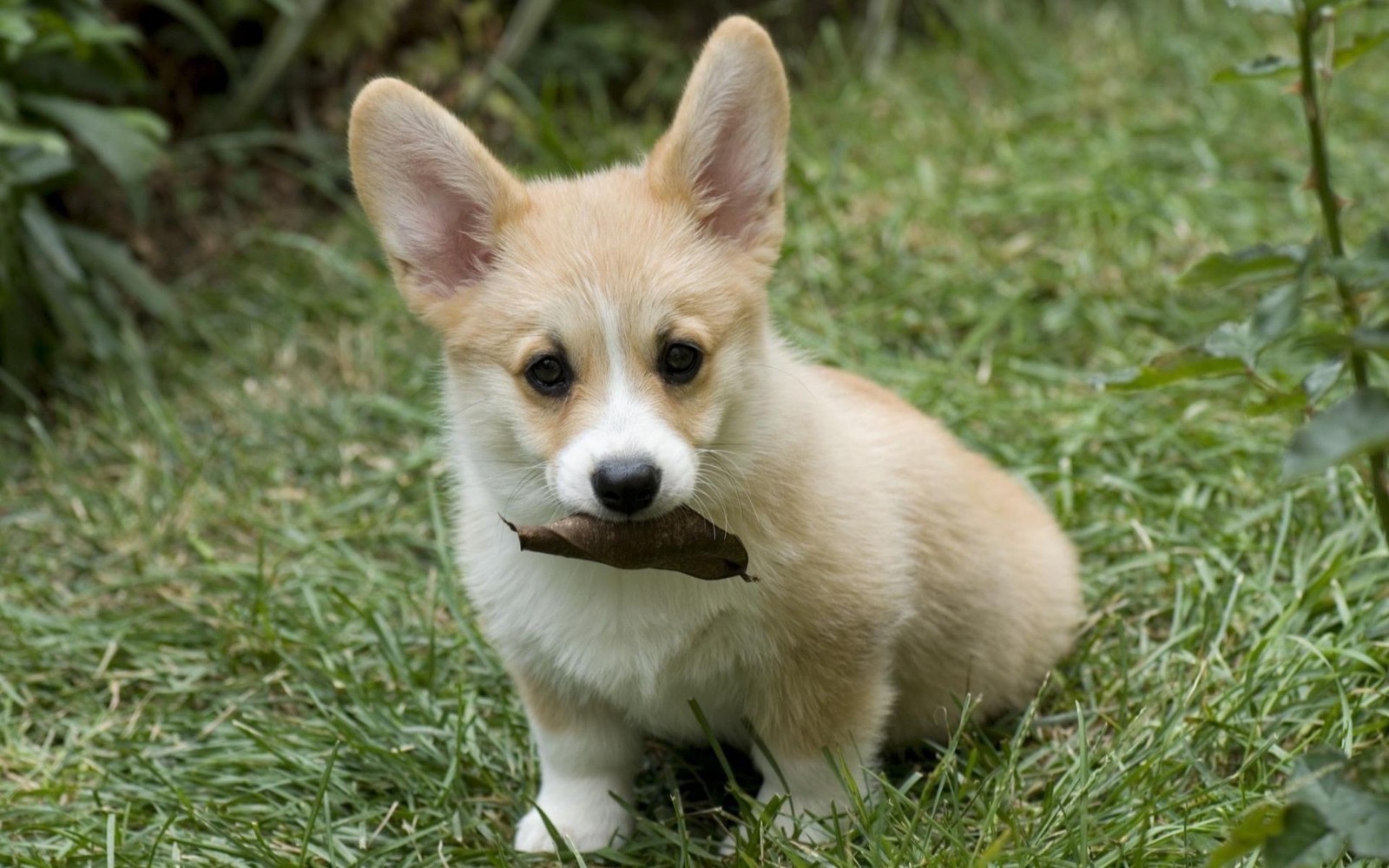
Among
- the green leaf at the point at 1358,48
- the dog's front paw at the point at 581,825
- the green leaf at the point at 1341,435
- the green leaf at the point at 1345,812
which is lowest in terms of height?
the dog's front paw at the point at 581,825

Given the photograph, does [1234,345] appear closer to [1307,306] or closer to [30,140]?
[1307,306]

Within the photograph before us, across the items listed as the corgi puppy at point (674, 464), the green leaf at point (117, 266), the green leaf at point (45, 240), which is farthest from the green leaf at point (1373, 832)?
the green leaf at point (117, 266)

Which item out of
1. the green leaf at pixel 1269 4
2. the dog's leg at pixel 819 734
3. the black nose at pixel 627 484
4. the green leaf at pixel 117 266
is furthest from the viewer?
the green leaf at pixel 117 266

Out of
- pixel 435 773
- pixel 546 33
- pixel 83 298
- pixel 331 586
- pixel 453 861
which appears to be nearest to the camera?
pixel 453 861

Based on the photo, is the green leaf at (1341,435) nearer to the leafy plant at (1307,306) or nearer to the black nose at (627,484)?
the leafy plant at (1307,306)

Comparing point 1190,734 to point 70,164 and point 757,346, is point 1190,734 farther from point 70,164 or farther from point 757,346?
point 70,164

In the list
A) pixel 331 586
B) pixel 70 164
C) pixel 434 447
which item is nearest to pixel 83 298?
pixel 70 164
